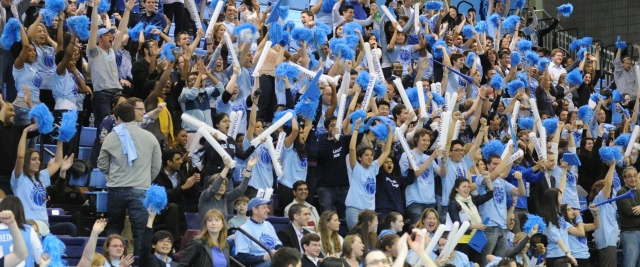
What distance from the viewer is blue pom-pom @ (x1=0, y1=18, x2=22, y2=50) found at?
10.9 metres

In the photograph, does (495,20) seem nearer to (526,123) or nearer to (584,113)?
(584,113)

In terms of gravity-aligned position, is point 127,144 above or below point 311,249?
above

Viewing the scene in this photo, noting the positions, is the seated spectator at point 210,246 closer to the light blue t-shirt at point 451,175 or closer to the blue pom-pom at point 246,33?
the light blue t-shirt at point 451,175

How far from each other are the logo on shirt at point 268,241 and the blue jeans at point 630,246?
518 centimetres

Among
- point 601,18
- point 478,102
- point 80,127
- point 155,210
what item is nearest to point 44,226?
point 155,210

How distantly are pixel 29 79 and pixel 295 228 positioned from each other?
10.2ft

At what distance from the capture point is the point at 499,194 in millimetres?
12211

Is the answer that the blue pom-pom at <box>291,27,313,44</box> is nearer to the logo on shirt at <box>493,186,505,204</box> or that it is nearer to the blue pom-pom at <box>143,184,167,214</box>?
the logo on shirt at <box>493,186,505,204</box>

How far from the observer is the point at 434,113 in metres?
13.5

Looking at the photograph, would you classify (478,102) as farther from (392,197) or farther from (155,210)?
(155,210)

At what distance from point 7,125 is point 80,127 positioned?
149 cm

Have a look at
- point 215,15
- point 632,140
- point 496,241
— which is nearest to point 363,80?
point 215,15

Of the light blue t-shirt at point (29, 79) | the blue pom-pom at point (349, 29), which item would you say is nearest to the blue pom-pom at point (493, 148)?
the blue pom-pom at point (349, 29)

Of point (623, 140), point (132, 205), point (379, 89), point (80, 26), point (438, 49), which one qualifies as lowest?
point (623, 140)
